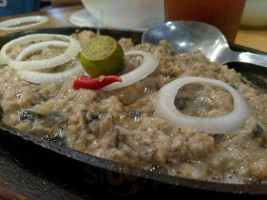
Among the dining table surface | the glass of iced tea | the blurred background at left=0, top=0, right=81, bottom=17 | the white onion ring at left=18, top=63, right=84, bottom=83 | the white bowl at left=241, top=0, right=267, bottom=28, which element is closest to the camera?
the dining table surface

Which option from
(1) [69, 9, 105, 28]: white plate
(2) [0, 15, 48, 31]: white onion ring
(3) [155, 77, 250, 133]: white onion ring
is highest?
(3) [155, 77, 250, 133]: white onion ring

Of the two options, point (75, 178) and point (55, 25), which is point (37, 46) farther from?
point (55, 25)

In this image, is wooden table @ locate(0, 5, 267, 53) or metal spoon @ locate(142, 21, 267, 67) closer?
metal spoon @ locate(142, 21, 267, 67)

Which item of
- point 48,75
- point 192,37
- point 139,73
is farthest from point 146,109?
point 192,37

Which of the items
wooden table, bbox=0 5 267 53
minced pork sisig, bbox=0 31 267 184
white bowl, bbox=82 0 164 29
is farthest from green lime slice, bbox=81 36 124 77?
wooden table, bbox=0 5 267 53

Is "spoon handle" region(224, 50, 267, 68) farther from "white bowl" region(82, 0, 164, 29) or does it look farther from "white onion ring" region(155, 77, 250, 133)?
"white bowl" region(82, 0, 164, 29)

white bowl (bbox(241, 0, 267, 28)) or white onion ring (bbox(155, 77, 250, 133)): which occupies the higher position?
white onion ring (bbox(155, 77, 250, 133))
